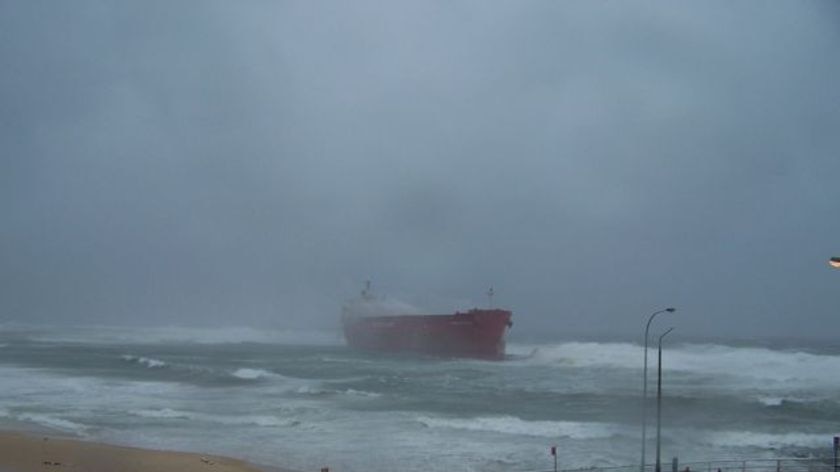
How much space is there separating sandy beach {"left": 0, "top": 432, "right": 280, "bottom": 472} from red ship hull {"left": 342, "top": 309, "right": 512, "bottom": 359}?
52.8m

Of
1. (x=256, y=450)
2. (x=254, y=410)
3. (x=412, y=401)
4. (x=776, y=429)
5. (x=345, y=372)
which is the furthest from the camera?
(x=345, y=372)

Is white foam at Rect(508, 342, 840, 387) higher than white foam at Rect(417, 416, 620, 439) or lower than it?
higher

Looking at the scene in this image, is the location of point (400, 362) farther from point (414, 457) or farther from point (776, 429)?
point (414, 457)

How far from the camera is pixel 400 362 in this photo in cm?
7312

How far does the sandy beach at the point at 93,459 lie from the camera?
2095 centimetres

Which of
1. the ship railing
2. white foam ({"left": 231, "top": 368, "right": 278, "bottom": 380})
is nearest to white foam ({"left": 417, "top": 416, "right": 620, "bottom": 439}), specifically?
the ship railing

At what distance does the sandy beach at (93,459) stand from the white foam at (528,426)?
11.3m

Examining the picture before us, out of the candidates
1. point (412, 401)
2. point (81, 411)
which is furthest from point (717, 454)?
point (81, 411)

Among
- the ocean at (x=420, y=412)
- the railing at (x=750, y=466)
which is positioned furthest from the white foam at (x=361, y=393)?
the railing at (x=750, y=466)

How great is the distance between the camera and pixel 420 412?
1464 inches

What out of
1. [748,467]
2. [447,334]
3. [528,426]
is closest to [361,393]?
[528,426]

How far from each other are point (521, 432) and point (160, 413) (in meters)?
15.3

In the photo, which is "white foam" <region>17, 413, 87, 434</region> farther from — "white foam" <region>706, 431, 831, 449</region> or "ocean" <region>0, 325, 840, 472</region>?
"white foam" <region>706, 431, 831, 449</region>

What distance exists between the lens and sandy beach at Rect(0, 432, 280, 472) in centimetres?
2095
